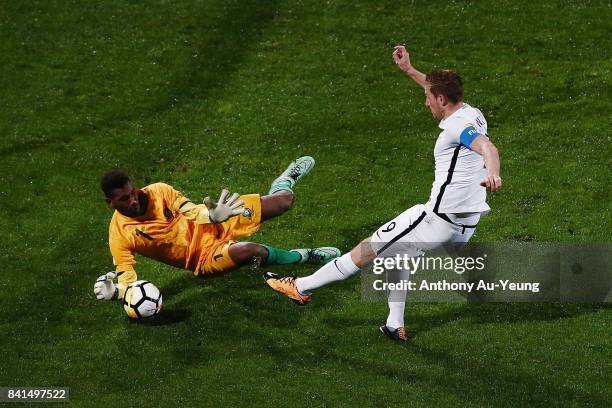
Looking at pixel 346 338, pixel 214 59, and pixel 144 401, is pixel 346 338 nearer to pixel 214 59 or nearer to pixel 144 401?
pixel 144 401

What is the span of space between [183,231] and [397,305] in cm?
252

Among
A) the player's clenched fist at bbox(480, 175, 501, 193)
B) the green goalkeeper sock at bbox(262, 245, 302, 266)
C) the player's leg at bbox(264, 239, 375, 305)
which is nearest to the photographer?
the player's clenched fist at bbox(480, 175, 501, 193)

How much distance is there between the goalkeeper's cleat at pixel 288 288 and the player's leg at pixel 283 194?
3.29 feet

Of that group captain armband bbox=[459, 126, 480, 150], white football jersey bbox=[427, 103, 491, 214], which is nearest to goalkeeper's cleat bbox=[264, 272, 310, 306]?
white football jersey bbox=[427, 103, 491, 214]

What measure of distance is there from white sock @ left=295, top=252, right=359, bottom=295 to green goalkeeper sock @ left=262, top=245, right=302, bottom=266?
3.46 feet

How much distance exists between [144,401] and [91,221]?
4413mm

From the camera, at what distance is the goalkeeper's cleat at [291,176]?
41.5 feet

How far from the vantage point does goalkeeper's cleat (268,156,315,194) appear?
498 inches

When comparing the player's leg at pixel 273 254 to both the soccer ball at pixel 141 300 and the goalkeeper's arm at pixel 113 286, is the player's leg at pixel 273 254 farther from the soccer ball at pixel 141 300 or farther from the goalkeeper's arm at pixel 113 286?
the goalkeeper's arm at pixel 113 286

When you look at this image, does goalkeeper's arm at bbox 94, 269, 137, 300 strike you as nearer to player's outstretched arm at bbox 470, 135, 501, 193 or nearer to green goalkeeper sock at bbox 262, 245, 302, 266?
green goalkeeper sock at bbox 262, 245, 302, 266

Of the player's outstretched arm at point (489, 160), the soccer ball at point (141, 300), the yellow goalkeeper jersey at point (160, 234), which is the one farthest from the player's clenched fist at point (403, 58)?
the soccer ball at point (141, 300)

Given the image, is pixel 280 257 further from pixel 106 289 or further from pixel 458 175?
pixel 458 175

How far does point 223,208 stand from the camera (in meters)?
10.7

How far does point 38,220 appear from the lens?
14.0 meters
